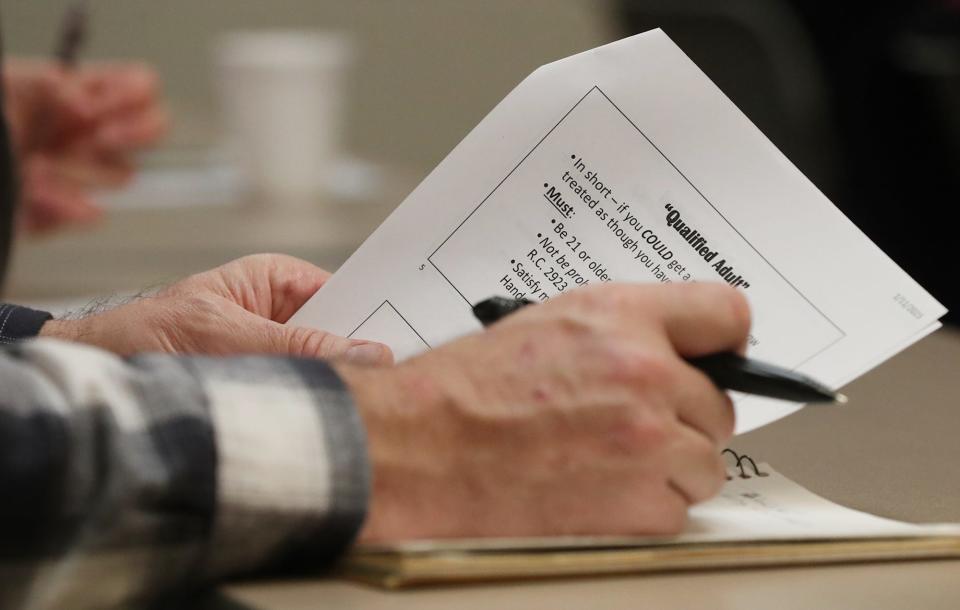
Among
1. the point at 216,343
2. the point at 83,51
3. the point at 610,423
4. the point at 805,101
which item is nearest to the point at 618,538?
the point at 610,423

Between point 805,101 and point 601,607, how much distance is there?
244cm

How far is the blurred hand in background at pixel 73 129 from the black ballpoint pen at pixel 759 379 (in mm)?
1383

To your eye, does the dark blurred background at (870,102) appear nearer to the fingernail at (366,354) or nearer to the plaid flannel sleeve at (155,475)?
the fingernail at (366,354)

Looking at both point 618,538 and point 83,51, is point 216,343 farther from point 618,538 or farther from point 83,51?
point 83,51

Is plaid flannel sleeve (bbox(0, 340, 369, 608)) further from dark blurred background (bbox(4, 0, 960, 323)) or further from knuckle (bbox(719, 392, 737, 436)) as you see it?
dark blurred background (bbox(4, 0, 960, 323))

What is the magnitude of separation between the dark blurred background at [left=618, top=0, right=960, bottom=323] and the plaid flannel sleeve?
206cm

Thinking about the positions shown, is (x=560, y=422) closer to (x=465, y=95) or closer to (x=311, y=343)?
(x=311, y=343)

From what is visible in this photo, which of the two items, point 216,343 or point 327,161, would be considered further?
point 327,161

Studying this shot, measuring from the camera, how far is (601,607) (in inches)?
20.0

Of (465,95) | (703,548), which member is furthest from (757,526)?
(465,95)

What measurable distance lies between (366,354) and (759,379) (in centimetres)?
22

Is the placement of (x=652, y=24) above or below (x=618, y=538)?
above

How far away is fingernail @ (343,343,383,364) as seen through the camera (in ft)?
2.31

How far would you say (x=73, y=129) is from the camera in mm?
1980
